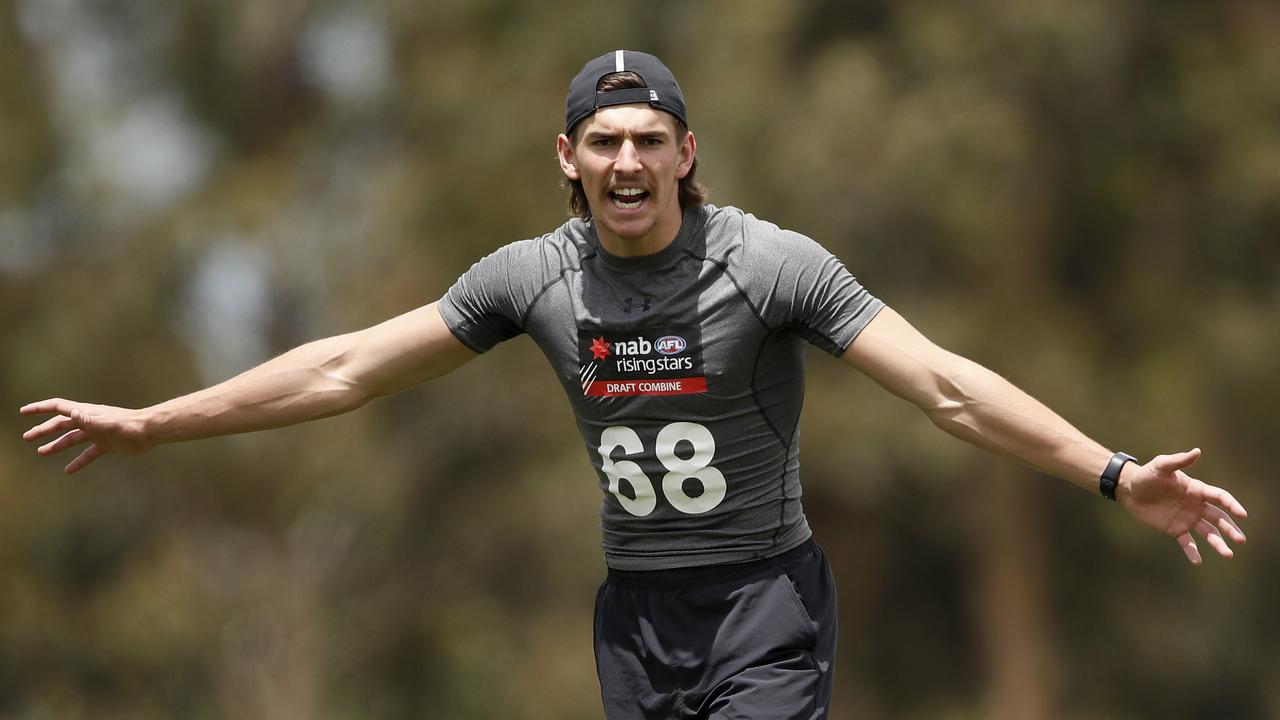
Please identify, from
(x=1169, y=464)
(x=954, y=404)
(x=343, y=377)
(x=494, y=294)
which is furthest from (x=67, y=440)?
(x=1169, y=464)

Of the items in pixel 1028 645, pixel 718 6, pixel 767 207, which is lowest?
pixel 1028 645

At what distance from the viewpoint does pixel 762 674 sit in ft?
19.3

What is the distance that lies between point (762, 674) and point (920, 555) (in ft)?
69.3

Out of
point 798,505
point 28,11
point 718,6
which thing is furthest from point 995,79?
point 798,505

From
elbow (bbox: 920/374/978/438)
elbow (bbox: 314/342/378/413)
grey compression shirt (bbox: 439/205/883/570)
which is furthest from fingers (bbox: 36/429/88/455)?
elbow (bbox: 920/374/978/438)

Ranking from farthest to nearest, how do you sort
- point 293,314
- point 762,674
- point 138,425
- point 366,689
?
point 366,689
point 293,314
point 138,425
point 762,674

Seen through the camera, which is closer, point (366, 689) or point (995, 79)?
point (995, 79)

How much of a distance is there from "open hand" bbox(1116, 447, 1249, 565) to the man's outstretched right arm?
2.22m

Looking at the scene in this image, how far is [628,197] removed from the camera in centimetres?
591

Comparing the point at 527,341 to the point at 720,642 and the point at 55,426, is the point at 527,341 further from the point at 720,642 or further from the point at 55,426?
the point at 720,642

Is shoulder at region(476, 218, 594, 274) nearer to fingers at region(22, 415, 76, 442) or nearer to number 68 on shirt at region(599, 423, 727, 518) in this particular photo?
number 68 on shirt at region(599, 423, 727, 518)

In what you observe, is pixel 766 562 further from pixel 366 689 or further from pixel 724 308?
pixel 366 689

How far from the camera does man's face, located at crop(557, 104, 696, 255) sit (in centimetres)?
591

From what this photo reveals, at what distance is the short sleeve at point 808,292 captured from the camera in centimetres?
583
